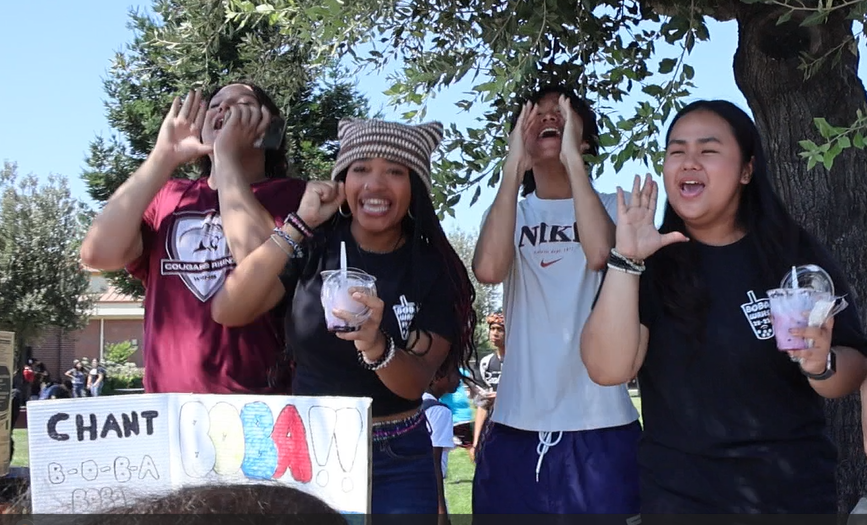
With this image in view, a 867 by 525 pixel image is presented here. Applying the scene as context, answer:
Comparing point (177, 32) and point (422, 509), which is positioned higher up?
point (177, 32)

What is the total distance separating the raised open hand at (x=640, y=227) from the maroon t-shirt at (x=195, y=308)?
3.61ft

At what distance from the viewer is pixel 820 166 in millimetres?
3766

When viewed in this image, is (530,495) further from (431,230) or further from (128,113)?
(128,113)

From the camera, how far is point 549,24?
3189mm

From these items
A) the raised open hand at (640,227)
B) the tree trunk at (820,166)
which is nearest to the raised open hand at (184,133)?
the raised open hand at (640,227)

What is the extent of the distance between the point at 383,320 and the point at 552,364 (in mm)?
555

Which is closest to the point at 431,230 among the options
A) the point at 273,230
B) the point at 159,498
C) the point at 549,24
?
the point at 273,230

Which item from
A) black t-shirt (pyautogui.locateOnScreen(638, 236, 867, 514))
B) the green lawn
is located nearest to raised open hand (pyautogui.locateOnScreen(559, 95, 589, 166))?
black t-shirt (pyautogui.locateOnScreen(638, 236, 867, 514))

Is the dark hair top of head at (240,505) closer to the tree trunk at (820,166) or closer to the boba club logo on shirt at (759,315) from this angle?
the boba club logo on shirt at (759,315)

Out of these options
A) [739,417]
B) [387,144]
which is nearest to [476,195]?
[387,144]

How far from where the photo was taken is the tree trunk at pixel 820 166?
3701 mm

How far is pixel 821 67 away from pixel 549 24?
1.33 m

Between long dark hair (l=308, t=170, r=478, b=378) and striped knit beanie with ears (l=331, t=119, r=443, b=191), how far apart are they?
5 cm

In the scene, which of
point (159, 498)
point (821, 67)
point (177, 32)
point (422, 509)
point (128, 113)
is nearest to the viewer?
point (159, 498)
